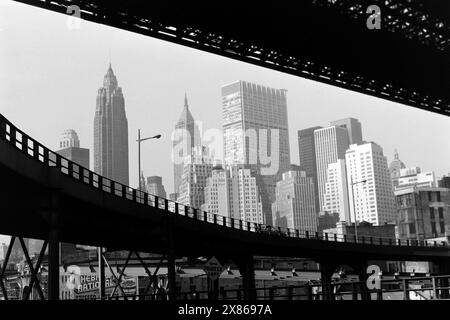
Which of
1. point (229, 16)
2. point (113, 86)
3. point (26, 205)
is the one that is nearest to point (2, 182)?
point (26, 205)

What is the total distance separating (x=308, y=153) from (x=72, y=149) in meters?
11.5

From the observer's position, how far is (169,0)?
31.1 meters

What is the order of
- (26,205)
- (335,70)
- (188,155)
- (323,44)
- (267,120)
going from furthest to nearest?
(335,70) → (323,44) → (26,205) → (188,155) → (267,120)

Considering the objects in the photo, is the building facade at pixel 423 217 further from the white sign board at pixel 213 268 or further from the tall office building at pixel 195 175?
the white sign board at pixel 213 268

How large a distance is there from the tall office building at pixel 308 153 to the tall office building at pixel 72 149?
8.24 metres

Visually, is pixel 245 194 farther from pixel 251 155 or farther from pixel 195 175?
pixel 251 155

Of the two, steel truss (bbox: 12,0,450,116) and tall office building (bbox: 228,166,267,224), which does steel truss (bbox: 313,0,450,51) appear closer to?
steel truss (bbox: 12,0,450,116)

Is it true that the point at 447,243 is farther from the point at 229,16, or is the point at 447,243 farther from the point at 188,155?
the point at 188,155

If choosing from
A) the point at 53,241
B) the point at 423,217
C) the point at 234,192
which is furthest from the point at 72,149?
Result: the point at 423,217

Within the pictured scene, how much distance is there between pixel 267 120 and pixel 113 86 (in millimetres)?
6552

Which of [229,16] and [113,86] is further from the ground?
[229,16]

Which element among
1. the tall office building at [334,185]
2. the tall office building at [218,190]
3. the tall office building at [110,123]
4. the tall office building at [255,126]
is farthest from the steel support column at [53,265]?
the tall office building at [334,185]

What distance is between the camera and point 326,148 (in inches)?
990

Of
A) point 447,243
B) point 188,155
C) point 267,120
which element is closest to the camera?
point 267,120
